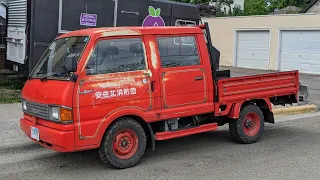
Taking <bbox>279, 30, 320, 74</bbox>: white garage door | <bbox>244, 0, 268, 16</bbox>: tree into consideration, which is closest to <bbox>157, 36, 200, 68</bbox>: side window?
<bbox>279, 30, 320, 74</bbox>: white garage door

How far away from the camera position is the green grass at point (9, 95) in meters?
10.2

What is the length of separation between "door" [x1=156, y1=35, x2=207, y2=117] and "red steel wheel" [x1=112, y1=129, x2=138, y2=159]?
A: 0.59m

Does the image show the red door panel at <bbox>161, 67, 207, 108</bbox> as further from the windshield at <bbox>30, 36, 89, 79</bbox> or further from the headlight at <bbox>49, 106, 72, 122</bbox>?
the headlight at <bbox>49, 106, 72, 122</bbox>

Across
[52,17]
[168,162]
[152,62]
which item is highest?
[52,17]

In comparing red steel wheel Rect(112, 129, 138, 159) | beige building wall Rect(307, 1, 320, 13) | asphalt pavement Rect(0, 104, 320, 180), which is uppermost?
beige building wall Rect(307, 1, 320, 13)

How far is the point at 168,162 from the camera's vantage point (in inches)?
243

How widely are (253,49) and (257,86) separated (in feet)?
51.0

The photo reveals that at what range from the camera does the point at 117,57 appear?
579 cm

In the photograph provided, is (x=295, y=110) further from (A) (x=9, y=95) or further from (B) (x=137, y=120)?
(A) (x=9, y=95)

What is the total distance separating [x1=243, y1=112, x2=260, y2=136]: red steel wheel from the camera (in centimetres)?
719

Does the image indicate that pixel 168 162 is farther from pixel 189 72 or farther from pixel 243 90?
pixel 243 90

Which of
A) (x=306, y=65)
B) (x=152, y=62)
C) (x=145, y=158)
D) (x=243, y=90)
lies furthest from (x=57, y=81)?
(x=306, y=65)

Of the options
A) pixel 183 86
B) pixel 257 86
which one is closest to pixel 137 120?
pixel 183 86

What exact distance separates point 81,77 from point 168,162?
1.90 meters
